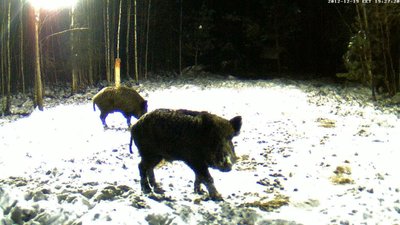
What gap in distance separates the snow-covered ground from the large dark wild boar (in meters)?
0.43

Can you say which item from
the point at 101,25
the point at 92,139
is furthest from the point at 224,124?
the point at 101,25

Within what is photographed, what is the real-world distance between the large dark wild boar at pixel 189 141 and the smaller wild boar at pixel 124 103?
615 centimetres

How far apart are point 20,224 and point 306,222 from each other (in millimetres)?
3588

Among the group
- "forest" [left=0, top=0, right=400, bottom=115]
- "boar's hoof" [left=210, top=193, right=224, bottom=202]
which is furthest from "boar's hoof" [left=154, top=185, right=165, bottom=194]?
"forest" [left=0, top=0, right=400, bottom=115]

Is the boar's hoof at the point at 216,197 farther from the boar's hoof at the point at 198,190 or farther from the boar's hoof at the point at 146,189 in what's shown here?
the boar's hoof at the point at 146,189

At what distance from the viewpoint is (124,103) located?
12312 millimetres

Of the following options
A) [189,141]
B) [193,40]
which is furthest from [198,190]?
[193,40]

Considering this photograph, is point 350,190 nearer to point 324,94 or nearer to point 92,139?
point 92,139

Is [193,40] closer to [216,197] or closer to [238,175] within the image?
[238,175]

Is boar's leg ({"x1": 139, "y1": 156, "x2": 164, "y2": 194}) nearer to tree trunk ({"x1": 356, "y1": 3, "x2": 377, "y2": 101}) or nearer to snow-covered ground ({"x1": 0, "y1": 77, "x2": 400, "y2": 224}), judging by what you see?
snow-covered ground ({"x1": 0, "y1": 77, "x2": 400, "y2": 224})

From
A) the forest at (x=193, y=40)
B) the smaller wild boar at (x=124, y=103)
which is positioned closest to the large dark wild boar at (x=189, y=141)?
the smaller wild boar at (x=124, y=103)

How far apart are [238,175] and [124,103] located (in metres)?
5.89

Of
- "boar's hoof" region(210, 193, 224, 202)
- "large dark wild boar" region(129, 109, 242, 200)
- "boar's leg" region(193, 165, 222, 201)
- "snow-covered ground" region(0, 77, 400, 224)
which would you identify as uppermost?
"large dark wild boar" region(129, 109, 242, 200)

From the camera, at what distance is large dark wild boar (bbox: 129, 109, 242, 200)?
18.3 ft
